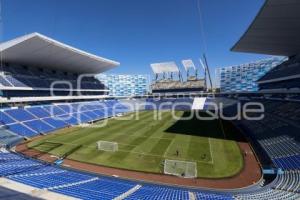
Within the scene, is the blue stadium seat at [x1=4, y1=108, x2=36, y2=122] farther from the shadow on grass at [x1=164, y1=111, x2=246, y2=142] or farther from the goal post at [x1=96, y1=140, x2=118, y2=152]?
the shadow on grass at [x1=164, y1=111, x2=246, y2=142]

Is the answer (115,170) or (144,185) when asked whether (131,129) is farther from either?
(144,185)

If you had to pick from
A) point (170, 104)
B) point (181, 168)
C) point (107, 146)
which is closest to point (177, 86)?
point (170, 104)

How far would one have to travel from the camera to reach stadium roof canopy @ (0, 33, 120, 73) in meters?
Answer: 35.8

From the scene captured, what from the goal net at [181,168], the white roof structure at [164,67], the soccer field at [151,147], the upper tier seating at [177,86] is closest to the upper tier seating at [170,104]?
the upper tier seating at [177,86]

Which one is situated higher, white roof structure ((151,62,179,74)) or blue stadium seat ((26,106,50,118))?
white roof structure ((151,62,179,74))

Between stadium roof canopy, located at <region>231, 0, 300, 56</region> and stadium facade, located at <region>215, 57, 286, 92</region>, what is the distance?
3600 inches

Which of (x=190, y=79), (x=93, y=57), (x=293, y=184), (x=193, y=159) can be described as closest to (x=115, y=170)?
(x=193, y=159)

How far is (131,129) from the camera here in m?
40.3

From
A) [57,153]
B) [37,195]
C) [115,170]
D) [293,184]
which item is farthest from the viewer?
[57,153]

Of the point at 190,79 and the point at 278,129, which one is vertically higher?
the point at 190,79

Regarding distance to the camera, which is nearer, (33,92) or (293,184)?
(293,184)

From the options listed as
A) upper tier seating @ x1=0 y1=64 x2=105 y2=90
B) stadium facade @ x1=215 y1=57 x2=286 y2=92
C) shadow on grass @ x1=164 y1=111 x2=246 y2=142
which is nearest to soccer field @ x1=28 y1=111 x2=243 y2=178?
shadow on grass @ x1=164 y1=111 x2=246 y2=142

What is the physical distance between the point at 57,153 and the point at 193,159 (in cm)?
1508

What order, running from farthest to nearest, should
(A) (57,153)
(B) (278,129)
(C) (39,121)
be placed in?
1. (C) (39,121)
2. (B) (278,129)
3. (A) (57,153)
